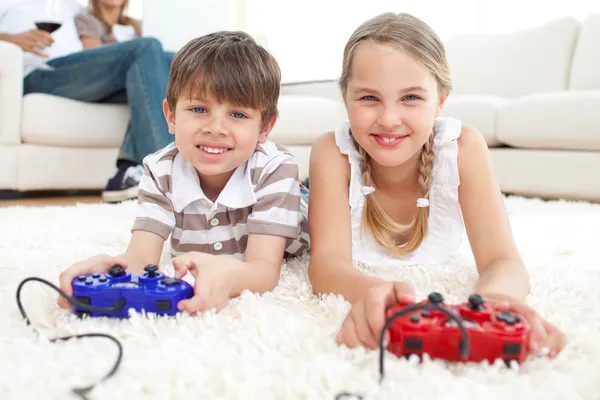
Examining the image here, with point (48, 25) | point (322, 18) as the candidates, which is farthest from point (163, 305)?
point (322, 18)

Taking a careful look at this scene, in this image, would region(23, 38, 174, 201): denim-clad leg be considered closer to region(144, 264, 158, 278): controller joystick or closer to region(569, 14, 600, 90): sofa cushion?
region(144, 264, 158, 278): controller joystick

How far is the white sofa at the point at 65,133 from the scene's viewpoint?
2148mm

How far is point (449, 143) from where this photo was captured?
93cm

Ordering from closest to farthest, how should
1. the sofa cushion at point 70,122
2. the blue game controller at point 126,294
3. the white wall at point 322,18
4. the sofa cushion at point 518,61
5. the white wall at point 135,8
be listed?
1. the blue game controller at point 126,294
2. the sofa cushion at point 70,122
3. the sofa cushion at point 518,61
4. the white wall at point 135,8
5. the white wall at point 322,18

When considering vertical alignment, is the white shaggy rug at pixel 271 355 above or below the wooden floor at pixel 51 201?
above

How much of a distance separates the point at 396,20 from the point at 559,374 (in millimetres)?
577

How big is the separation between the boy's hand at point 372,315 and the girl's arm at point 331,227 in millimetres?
117

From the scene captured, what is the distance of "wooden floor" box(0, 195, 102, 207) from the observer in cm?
207

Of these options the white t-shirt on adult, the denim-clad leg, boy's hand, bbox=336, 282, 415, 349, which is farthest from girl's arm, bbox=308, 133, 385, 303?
the white t-shirt on adult

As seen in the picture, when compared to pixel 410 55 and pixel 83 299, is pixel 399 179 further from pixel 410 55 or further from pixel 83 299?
pixel 83 299

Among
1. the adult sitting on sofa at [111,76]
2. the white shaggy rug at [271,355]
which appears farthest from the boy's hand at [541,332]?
the adult sitting on sofa at [111,76]

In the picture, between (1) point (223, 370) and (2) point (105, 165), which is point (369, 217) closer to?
(1) point (223, 370)

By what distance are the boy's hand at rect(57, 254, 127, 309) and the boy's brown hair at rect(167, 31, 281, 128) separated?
0.28 m

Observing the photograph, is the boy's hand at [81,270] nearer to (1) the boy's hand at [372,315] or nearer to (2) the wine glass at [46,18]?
(1) the boy's hand at [372,315]
